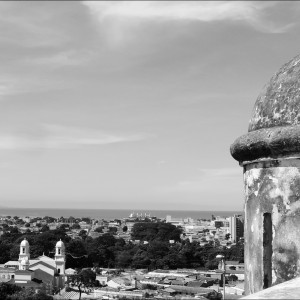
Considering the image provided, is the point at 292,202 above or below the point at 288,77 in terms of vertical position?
below

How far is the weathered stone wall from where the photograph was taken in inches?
116

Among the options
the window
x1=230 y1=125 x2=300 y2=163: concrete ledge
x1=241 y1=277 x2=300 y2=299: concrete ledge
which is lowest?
x1=241 y1=277 x2=300 y2=299: concrete ledge

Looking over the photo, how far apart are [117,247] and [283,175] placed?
45422mm

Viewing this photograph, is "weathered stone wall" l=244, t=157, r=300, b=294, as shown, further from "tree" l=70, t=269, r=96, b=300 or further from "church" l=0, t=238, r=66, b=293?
"church" l=0, t=238, r=66, b=293

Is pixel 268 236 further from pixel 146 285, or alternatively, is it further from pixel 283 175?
pixel 146 285

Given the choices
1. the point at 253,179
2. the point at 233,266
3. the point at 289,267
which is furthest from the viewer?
the point at 233,266

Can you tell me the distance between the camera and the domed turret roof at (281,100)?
3.00 m

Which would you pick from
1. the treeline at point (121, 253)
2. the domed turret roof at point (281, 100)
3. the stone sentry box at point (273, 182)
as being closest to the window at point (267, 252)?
the stone sentry box at point (273, 182)

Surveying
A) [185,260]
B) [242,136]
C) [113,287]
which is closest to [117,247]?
[185,260]

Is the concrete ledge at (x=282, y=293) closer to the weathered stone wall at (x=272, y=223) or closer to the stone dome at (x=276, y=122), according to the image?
the weathered stone wall at (x=272, y=223)

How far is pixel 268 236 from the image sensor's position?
10.0 feet

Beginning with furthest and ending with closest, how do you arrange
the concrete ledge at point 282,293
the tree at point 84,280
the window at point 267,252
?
1. the tree at point 84,280
2. the window at point 267,252
3. the concrete ledge at point 282,293

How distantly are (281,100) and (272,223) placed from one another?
68 centimetres

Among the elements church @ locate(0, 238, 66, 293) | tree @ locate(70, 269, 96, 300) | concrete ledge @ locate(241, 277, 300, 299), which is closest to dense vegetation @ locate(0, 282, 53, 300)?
church @ locate(0, 238, 66, 293)
